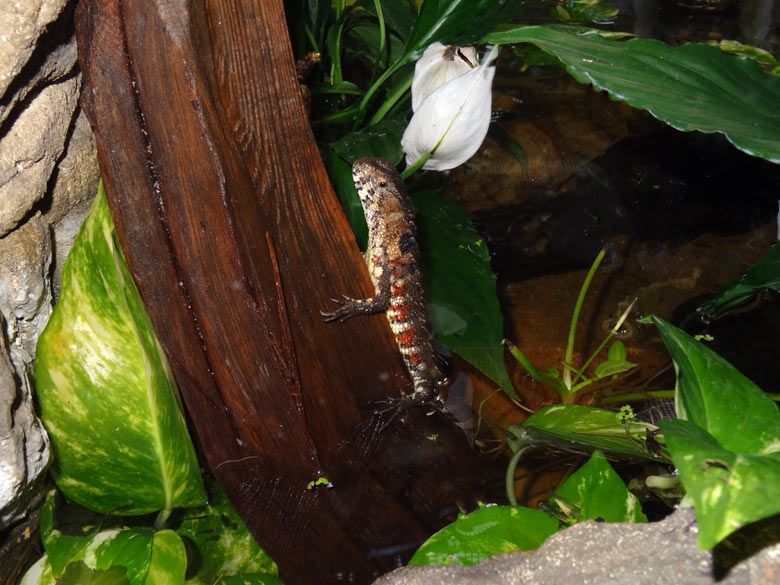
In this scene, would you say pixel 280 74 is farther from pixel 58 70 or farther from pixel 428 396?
pixel 428 396

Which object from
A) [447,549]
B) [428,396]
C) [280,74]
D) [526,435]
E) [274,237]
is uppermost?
[280,74]

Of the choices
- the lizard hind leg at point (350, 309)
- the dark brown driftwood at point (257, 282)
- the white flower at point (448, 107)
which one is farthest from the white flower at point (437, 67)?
the lizard hind leg at point (350, 309)

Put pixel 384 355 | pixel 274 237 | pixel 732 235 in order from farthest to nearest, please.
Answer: pixel 732 235 → pixel 384 355 → pixel 274 237

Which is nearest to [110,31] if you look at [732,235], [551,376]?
[551,376]

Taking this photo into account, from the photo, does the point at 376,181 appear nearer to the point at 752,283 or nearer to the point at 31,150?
the point at 31,150

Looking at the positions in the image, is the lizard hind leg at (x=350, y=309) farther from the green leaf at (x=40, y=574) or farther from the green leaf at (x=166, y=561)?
the green leaf at (x=40, y=574)
